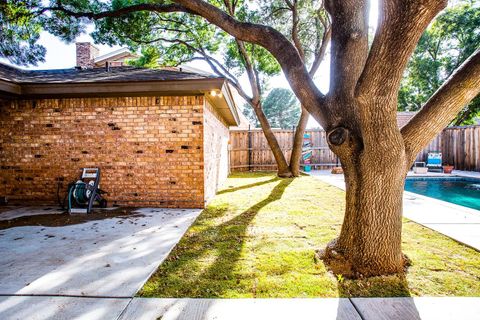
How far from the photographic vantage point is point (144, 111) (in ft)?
17.3

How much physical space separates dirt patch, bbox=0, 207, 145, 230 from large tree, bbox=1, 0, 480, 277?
372cm

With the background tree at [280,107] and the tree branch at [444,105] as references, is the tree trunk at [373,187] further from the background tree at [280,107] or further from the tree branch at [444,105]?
the background tree at [280,107]

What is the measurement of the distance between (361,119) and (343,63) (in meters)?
0.74

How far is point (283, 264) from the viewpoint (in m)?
2.71

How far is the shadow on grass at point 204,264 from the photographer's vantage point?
2.24m

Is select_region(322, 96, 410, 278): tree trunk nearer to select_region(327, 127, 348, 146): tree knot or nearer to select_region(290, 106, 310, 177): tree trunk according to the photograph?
select_region(327, 127, 348, 146): tree knot

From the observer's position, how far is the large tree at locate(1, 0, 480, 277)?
212 centimetres

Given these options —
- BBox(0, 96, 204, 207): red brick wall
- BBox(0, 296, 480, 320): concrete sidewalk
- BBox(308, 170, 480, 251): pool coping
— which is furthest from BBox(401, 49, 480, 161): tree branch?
BBox(0, 96, 204, 207): red brick wall

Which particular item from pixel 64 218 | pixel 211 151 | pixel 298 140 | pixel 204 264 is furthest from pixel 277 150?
pixel 204 264

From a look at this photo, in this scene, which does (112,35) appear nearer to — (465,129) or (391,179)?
(391,179)

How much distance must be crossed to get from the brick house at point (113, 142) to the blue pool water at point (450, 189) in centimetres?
789

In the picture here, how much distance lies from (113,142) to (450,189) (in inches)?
429

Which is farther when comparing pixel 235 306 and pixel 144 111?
pixel 144 111

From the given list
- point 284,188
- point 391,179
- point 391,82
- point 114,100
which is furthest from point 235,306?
point 284,188
